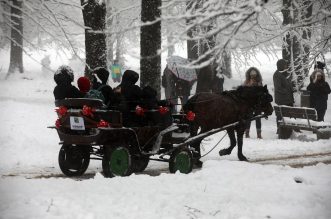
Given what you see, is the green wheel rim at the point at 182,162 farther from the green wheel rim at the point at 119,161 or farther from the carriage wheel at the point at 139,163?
the green wheel rim at the point at 119,161

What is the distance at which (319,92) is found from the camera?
1730cm

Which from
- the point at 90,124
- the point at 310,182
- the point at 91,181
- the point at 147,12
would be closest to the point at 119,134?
the point at 90,124

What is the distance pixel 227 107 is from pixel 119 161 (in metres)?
3.32

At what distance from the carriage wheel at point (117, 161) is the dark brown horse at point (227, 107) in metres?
2.32

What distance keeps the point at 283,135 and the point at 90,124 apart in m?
8.79

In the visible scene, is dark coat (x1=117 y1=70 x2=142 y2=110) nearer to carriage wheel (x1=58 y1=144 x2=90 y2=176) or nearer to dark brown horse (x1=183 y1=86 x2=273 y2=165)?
carriage wheel (x1=58 y1=144 x2=90 y2=176)

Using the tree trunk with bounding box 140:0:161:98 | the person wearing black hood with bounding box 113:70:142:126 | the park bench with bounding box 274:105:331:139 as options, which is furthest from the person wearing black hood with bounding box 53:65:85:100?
the park bench with bounding box 274:105:331:139

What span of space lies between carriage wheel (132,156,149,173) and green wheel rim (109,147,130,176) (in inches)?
28.5

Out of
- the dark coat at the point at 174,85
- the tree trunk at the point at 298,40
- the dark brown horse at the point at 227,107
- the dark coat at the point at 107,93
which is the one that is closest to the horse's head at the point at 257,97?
the dark brown horse at the point at 227,107

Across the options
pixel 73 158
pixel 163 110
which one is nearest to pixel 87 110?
pixel 73 158

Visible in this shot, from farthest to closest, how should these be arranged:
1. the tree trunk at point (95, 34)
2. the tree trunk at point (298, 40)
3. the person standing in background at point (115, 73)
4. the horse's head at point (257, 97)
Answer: the person standing in background at point (115, 73), the tree trunk at point (95, 34), the horse's head at point (257, 97), the tree trunk at point (298, 40)

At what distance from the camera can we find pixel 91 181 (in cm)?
740

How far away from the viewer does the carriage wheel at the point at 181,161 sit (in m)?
9.77

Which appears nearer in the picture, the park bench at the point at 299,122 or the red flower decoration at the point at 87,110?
the red flower decoration at the point at 87,110
